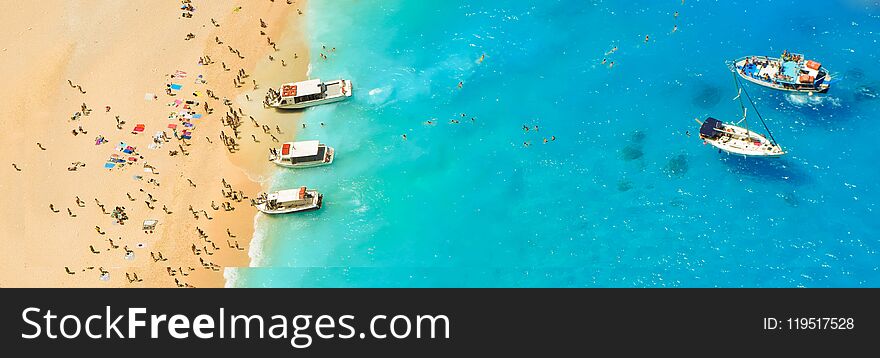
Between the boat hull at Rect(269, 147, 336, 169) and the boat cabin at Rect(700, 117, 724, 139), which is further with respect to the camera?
the boat hull at Rect(269, 147, 336, 169)

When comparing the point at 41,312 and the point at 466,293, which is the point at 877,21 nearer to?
the point at 466,293

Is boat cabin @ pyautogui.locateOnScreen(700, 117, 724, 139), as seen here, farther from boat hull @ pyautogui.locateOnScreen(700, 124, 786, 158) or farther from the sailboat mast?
the sailboat mast

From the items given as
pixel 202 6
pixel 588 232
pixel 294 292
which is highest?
pixel 202 6

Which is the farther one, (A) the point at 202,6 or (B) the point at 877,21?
(A) the point at 202,6

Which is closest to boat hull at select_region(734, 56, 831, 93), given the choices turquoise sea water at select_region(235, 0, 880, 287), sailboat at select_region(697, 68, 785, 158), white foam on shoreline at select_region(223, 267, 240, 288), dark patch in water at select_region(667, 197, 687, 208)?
turquoise sea water at select_region(235, 0, 880, 287)

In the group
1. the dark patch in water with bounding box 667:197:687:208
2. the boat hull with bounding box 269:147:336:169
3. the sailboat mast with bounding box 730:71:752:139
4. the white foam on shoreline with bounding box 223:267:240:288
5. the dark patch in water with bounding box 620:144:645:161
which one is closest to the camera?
the white foam on shoreline with bounding box 223:267:240:288

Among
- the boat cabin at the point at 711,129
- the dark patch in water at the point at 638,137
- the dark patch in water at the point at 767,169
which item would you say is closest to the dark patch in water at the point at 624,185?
the dark patch in water at the point at 638,137

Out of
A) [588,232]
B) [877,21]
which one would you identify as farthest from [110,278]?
[877,21]
